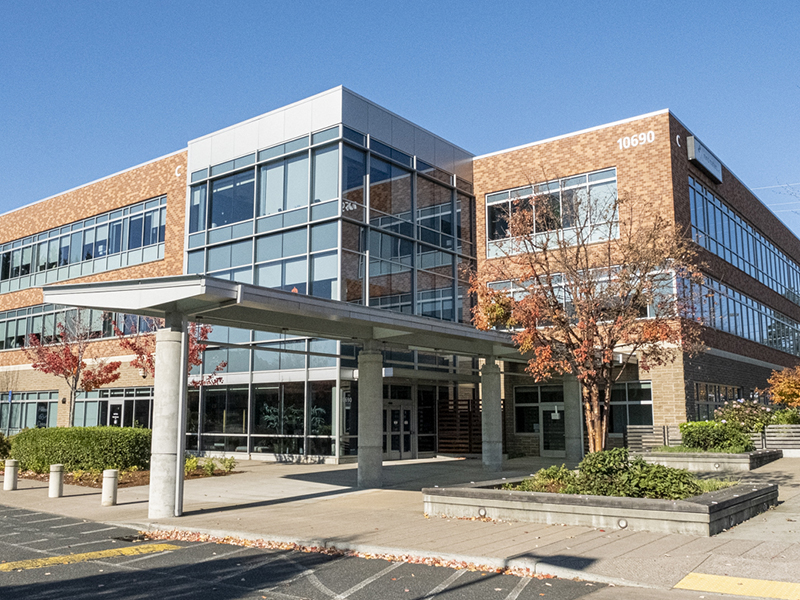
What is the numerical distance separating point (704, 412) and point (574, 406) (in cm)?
465

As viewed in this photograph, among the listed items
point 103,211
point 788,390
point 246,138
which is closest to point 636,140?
point 788,390

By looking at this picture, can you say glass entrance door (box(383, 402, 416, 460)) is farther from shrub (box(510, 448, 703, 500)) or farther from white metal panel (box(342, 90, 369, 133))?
shrub (box(510, 448, 703, 500))

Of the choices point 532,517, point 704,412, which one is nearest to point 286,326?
point 532,517

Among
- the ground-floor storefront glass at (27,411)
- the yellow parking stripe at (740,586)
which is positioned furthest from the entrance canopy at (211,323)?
the ground-floor storefront glass at (27,411)

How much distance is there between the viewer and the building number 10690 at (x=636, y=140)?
1032 inches

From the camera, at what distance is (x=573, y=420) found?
25984 millimetres

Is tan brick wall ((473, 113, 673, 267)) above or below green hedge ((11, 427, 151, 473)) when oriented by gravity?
above

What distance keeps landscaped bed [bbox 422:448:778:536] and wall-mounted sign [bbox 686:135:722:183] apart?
16.8 meters

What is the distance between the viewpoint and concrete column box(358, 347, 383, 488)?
704 inches

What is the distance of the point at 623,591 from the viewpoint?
7590 mm

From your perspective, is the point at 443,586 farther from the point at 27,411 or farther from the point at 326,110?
the point at 27,411

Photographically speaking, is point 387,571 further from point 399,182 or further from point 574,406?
point 399,182

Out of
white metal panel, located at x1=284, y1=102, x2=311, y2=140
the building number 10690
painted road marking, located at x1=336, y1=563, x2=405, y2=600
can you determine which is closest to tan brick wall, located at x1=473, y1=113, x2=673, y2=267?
the building number 10690

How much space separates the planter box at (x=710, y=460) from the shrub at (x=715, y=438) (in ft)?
2.40
